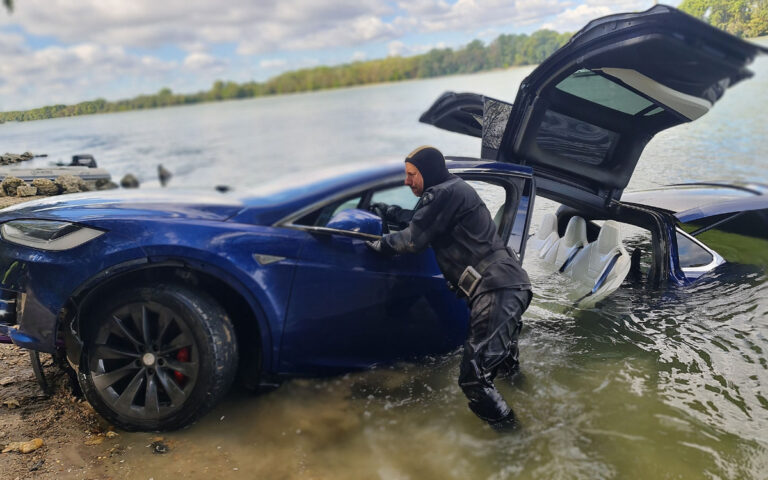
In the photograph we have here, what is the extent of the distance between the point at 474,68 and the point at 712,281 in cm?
608

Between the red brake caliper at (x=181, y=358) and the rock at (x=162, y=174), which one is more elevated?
the rock at (x=162, y=174)

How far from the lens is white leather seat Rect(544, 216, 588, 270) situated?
16.8 feet

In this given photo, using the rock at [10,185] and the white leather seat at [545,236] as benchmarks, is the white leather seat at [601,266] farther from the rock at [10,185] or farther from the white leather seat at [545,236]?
the rock at [10,185]

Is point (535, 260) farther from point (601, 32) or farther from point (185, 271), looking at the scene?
point (185, 271)

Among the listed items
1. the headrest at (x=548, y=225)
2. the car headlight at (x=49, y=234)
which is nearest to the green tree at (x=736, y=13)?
the headrest at (x=548, y=225)

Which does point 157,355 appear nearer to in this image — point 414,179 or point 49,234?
point 49,234

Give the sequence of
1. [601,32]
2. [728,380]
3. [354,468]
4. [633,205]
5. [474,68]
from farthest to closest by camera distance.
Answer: [474,68] → [633,205] → [728,380] → [601,32] → [354,468]

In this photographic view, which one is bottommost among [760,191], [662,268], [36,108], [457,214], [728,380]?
[728,380]

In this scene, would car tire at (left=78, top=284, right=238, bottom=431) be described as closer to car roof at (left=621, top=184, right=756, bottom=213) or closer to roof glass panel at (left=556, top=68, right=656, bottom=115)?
roof glass panel at (left=556, top=68, right=656, bottom=115)

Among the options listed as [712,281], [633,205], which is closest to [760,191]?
[712,281]

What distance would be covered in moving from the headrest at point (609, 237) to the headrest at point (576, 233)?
389 millimetres

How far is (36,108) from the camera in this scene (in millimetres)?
5551

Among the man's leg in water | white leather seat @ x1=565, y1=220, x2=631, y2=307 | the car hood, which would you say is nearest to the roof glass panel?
white leather seat @ x1=565, y1=220, x2=631, y2=307

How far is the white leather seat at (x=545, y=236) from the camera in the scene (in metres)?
5.38
